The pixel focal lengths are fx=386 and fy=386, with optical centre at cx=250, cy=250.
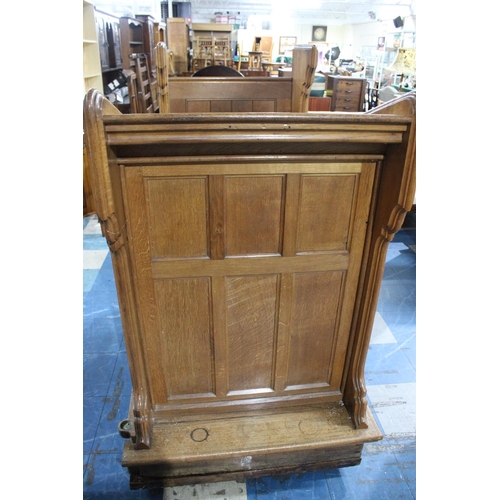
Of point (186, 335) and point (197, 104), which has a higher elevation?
point (197, 104)

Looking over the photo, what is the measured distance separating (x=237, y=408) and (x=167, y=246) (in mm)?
603

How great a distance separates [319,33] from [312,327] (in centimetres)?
1684

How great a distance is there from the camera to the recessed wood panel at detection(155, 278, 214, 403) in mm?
1063

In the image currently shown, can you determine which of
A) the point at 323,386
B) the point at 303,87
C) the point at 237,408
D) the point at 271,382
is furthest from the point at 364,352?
the point at 303,87

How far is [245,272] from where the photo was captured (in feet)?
3.48

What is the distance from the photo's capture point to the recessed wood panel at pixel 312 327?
3.65 feet

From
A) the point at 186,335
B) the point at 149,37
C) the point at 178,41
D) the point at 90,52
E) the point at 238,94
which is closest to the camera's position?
the point at 186,335

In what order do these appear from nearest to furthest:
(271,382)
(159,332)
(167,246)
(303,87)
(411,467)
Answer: (167,246)
(159,332)
(271,382)
(411,467)
(303,87)

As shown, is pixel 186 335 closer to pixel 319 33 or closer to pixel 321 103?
pixel 321 103

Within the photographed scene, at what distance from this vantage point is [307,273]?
1.09m

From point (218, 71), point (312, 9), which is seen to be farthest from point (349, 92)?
point (312, 9)

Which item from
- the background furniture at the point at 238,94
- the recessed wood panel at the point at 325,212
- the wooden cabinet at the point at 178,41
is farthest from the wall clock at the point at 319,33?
the recessed wood panel at the point at 325,212

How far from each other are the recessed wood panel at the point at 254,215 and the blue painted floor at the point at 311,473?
0.86m

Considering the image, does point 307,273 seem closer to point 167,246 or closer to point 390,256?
point 167,246
